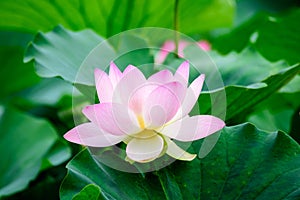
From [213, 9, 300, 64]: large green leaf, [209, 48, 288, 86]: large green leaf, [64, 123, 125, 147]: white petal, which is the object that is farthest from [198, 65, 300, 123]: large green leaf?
[213, 9, 300, 64]: large green leaf

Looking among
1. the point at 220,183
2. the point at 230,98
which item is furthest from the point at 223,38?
the point at 220,183

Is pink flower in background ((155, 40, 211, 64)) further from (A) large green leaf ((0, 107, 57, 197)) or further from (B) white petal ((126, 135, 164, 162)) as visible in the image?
(B) white petal ((126, 135, 164, 162))

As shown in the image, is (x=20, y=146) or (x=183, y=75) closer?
(x=183, y=75)

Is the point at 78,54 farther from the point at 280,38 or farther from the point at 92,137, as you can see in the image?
the point at 280,38

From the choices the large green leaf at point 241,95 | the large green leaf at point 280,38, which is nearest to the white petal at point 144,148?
the large green leaf at point 241,95

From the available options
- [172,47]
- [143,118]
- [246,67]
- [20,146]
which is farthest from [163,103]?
[172,47]

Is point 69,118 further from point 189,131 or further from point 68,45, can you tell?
point 189,131

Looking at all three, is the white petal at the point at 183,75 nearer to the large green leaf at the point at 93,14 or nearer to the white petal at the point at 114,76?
the white petal at the point at 114,76
